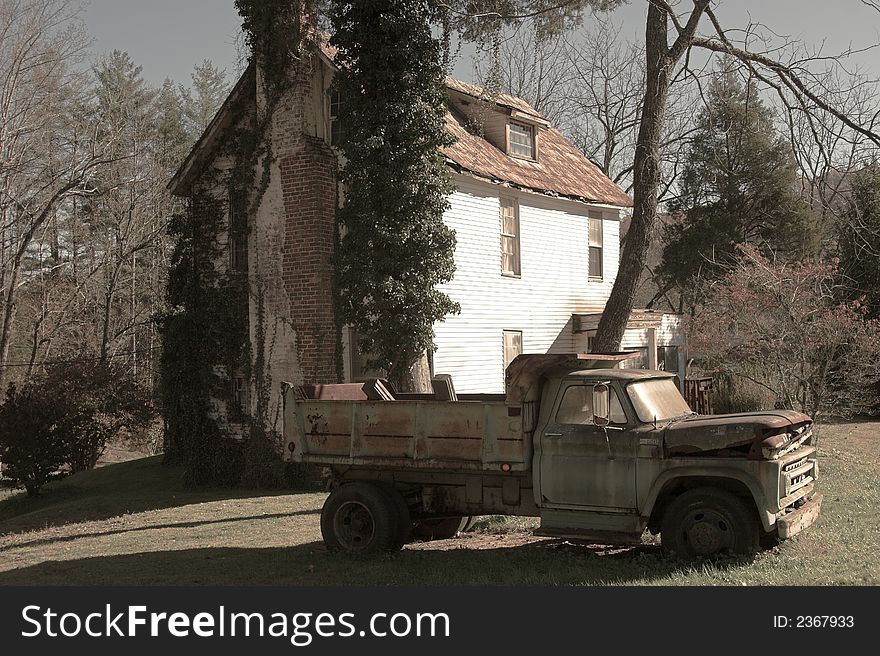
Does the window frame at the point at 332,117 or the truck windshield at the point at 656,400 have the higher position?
the window frame at the point at 332,117

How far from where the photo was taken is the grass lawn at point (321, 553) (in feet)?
28.6

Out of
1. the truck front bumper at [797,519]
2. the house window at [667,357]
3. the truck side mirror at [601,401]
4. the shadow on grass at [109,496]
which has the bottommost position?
the shadow on grass at [109,496]

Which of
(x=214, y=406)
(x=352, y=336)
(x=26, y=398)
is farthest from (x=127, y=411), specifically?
(x=352, y=336)

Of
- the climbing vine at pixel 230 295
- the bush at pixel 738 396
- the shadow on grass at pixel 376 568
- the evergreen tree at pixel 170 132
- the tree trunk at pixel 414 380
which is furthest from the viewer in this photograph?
Result: the evergreen tree at pixel 170 132

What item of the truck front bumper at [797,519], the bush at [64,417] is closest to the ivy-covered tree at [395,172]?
the truck front bumper at [797,519]

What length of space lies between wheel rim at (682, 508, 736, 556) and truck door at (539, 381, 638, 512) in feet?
1.98

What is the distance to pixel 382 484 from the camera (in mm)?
10633

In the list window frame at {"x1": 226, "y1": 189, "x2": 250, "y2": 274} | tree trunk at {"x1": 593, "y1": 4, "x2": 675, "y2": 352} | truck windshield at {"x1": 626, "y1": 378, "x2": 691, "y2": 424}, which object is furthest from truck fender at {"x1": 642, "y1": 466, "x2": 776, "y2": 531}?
window frame at {"x1": 226, "y1": 189, "x2": 250, "y2": 274}

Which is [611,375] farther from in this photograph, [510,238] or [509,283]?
[510,238]

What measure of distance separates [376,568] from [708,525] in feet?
12.0

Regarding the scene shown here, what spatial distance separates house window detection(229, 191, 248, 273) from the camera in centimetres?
1998

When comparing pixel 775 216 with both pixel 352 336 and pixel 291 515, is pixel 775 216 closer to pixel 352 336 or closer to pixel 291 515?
pixel 352 336

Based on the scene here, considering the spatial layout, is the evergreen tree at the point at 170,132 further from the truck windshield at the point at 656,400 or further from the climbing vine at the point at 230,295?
the truck windshield at the point at 656,400

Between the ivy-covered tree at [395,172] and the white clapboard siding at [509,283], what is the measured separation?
2226mm
